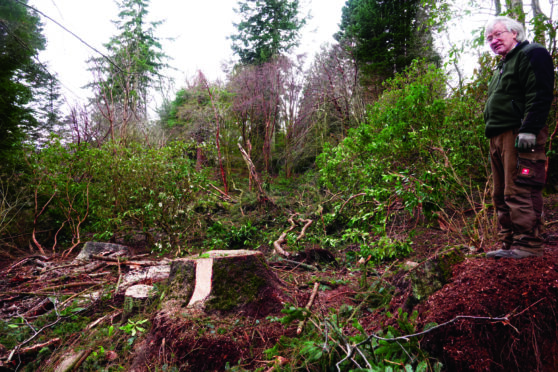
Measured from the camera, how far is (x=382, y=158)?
14.4ft

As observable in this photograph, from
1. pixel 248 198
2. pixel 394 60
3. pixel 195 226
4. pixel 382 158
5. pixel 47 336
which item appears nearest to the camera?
pixel 47 336

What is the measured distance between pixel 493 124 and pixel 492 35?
0.71 meters

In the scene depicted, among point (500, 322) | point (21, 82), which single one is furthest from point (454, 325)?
point (21, 82)

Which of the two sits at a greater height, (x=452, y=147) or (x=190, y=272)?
(x=452, y=147)

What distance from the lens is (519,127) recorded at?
2.16 meters

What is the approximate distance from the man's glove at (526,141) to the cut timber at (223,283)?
7.32 feet

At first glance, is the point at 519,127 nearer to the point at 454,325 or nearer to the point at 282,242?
the point at 454,325

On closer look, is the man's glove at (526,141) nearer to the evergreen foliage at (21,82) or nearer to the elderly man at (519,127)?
the elderly man at (519,127)

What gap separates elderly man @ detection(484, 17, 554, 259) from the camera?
1994mm

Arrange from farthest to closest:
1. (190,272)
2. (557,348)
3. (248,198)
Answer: (248,198)
(190,272)
(557,348)

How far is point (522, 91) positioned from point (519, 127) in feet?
0.92

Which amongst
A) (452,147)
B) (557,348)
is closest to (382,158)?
(452,147)

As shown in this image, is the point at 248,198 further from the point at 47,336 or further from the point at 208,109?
the point at 47,336

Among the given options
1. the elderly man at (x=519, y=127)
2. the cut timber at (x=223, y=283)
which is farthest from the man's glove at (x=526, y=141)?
the cut timber at (x=223, y=283)
